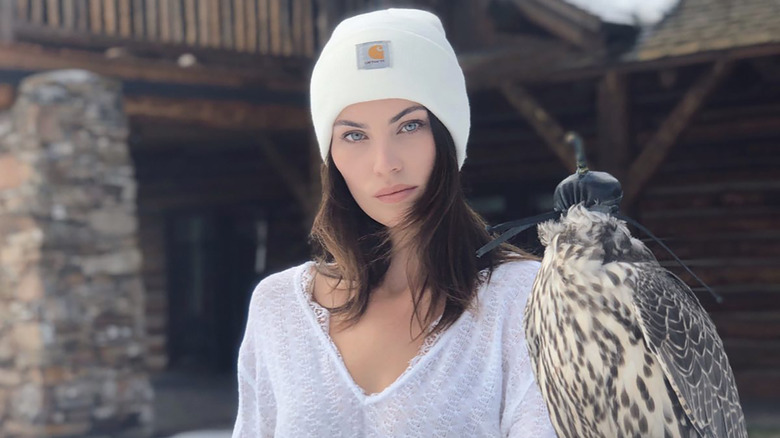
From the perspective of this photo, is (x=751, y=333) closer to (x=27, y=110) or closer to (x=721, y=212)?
(x=721, y=212)

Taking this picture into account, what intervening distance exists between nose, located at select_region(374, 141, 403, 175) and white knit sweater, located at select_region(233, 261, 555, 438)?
0.28m

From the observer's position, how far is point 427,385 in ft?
5.46

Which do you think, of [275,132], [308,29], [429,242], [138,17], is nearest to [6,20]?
[138,17]

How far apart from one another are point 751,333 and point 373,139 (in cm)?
722

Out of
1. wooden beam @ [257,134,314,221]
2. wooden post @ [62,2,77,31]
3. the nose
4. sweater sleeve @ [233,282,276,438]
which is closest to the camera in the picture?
the nose

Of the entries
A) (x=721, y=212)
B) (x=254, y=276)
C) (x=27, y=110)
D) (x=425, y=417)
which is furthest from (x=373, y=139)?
(x=254, y=276)

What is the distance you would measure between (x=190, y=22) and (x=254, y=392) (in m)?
5.53

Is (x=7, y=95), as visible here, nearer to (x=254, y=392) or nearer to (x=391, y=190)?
(x=254, y=392)

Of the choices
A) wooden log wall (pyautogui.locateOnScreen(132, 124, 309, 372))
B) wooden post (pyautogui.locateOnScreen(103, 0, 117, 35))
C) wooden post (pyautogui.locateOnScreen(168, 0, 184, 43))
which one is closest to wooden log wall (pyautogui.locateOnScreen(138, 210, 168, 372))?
wooden log wall (pyautogui.locateOnScreen(132, 124, 309, 372))

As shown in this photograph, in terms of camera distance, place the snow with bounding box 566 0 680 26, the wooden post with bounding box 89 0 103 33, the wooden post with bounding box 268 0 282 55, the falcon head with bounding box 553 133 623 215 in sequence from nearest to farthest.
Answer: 1. the falcon head with bounding box 553 133 623 215
2. the wooden post with bounding box 89 0 103 33
3. the snow with bounding box 566 0 680 26
4. the wooden post with bounding box 268 0 282 55

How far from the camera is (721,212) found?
816cm

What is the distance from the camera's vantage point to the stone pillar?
20.8 feet

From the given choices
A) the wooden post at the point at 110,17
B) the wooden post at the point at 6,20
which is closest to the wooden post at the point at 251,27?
the wooden post at the point at 110,17

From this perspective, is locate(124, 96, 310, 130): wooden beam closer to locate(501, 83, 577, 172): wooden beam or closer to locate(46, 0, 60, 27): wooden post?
locate(46, 0, 60, 27): wooden post
